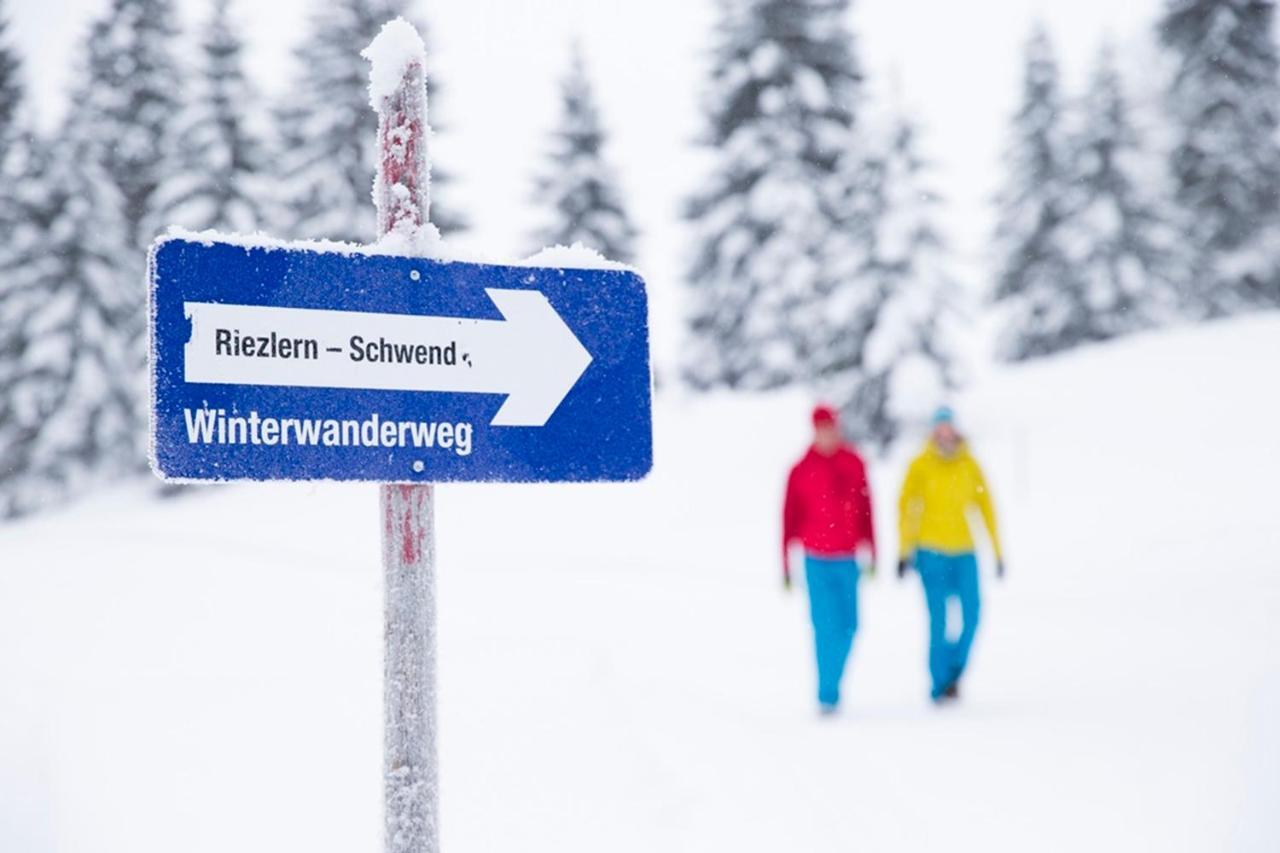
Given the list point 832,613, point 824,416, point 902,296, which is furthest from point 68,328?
point 832,613

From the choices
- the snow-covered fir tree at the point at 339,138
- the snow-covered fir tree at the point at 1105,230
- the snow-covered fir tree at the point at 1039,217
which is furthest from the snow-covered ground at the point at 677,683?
the snow-covered fir tree at the point at 1039,217

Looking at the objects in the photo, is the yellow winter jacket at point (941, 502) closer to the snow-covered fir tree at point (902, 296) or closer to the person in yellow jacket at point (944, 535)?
the person in yellow jacket at point (944, 535)

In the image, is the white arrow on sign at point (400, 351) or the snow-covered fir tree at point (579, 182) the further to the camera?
the snow-covered fir tree at point (579, 182)

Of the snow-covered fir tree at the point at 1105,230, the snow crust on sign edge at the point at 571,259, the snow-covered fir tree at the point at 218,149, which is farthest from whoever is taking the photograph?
the snow-covered fir tree at the point at 1105,230

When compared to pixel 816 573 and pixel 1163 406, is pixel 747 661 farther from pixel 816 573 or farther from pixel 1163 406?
pixel 1163 406

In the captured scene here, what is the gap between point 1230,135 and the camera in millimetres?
29359

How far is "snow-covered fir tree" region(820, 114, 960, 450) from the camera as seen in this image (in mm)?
19375

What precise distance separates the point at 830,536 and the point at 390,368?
16.8ft

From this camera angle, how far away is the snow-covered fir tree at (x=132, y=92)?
27953mm

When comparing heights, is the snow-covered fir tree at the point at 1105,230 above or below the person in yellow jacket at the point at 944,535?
above

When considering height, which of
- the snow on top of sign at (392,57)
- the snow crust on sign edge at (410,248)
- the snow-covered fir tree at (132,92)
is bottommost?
the snow crust on sign edge at (410,248)

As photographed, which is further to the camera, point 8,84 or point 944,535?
point 8,84

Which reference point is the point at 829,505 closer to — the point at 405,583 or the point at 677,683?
the point at 677,683

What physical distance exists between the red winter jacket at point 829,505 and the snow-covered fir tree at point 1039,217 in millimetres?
26402
